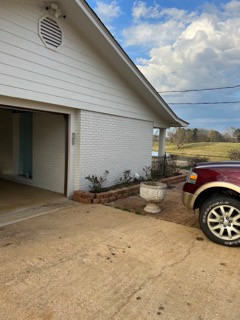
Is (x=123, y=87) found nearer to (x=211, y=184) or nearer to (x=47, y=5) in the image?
(x=47, y=5)

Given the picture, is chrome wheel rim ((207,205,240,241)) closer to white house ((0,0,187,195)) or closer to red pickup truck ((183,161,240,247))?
red pickup truck ((183,161,240,247))

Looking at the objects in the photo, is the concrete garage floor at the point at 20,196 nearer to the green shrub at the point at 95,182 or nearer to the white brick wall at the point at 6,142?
the green shrub at the point at 95,182

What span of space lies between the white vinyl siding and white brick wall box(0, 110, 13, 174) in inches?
152

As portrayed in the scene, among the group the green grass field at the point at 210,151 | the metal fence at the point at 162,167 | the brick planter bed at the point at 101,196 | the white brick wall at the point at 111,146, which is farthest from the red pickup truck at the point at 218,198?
the green grass field at the point at 210,151

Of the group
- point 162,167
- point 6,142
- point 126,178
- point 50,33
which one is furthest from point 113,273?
point 162,167

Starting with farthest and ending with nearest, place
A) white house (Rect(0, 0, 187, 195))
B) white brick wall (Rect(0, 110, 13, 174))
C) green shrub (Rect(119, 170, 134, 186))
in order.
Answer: white brick wall (Rect(0, 110, 13, 174))
green shrub (Rect(119, 170, 134, 186))
white house (Rect(0, 0, 187, 195))

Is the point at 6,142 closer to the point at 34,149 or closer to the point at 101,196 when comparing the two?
the point at 34,149

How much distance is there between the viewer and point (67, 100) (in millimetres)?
6348

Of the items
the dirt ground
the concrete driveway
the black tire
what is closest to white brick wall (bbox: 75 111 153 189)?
the dirt ground

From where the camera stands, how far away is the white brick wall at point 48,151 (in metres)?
7.51

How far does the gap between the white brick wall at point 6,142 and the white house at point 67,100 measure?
0.05 ft

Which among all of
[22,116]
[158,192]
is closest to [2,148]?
[22,116]

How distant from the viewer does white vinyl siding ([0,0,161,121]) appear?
4.95 m

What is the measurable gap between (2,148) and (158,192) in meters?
6.67
